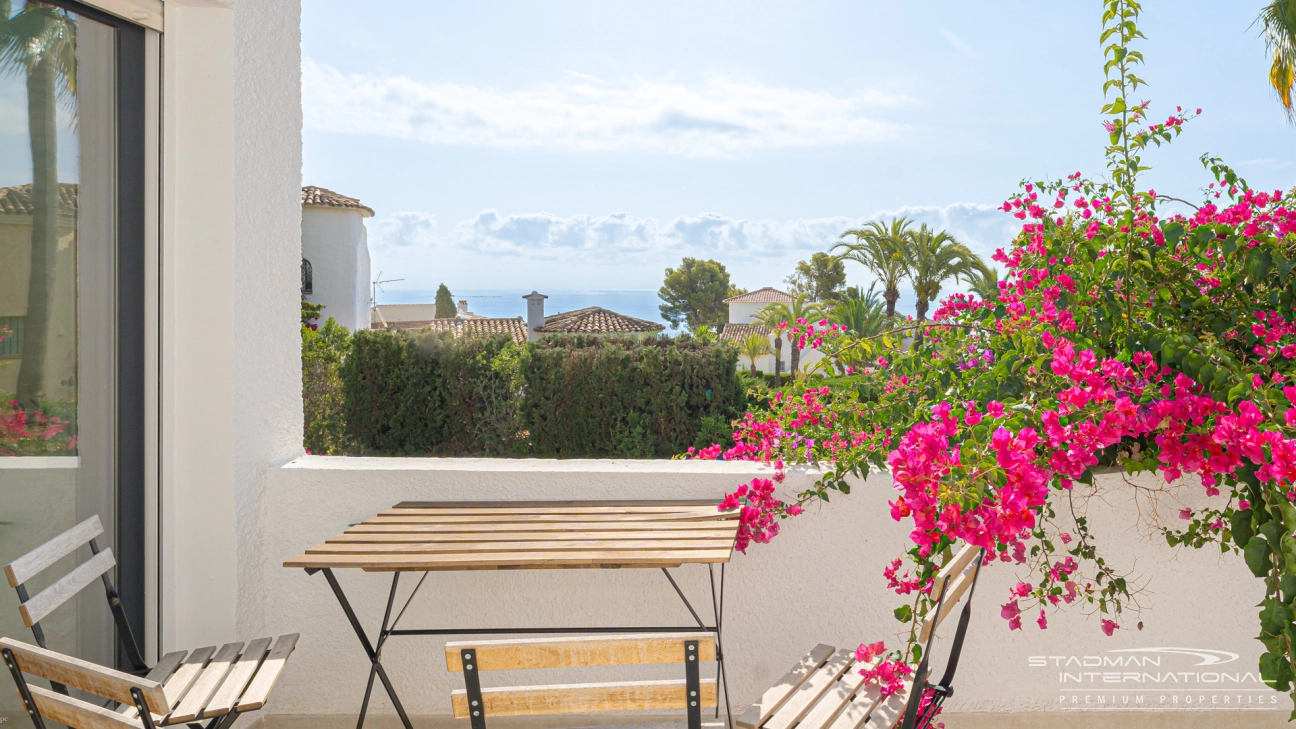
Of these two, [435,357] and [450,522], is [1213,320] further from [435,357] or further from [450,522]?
[435,357]

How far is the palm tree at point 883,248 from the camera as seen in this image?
25.2m

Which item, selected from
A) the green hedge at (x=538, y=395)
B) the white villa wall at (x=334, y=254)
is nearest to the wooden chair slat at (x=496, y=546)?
the green hedge at (x=538, y=395)

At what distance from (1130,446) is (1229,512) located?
0.74 ft

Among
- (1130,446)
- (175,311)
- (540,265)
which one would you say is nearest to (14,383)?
(175,311)

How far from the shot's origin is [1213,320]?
180 centimetres

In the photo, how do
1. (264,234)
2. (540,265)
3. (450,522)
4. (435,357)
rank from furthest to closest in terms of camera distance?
1. (540,265)
2. (435,357)
3. (264,234)
4. (450,522)

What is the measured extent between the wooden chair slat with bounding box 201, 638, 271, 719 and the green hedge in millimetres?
9806

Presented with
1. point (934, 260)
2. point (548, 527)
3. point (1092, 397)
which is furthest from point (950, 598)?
point (934, 260)

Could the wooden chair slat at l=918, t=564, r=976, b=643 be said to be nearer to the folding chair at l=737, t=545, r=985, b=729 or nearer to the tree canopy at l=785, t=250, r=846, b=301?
the folding chair at l=737, t=545, r=985, b=729

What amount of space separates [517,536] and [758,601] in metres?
0.77

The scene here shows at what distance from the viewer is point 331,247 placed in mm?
29906

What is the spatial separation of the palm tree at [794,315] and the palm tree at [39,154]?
1.85m

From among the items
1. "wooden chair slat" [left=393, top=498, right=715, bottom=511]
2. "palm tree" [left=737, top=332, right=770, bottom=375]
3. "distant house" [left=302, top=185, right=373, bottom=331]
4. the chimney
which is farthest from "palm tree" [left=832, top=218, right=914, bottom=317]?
"wooden chair slat" [left=393, top=498, right=715, bottom=511]

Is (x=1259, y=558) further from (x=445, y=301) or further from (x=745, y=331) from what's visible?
(x=445, y=301)
